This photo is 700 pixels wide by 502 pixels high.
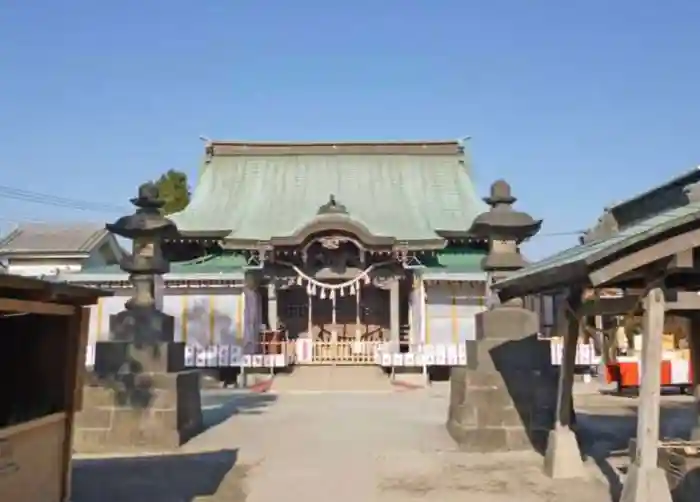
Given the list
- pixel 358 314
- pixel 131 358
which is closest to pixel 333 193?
pixel 358 314

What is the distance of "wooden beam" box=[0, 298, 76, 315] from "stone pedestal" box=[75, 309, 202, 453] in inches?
200

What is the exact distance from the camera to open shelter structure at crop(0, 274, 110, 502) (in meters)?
5.97

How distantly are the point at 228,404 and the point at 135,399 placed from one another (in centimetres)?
Result: 648

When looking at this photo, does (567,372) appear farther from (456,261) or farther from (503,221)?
(456,261)

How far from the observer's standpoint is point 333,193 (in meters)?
31.2

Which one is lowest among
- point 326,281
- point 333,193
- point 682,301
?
point 682,301

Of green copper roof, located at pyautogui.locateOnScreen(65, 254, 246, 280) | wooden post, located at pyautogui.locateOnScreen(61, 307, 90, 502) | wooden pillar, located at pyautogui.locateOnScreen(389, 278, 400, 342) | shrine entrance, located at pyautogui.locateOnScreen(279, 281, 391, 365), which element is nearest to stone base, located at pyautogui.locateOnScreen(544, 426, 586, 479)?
wooden post, located at pyautogui.locateOnScreen(61, 307, 90, 502)

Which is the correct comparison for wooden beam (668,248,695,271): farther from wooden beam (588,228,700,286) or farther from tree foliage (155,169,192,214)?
tree foliage (155,169,192,214)

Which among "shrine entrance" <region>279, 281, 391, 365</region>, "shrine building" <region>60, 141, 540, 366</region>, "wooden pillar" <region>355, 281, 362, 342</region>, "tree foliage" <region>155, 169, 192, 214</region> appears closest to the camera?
"shrine building" <region>60, 141, 540, 366</region>

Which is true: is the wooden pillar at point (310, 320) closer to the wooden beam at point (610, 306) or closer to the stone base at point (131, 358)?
the stone base at point (131, 358)

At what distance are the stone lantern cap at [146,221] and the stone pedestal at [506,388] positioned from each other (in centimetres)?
567

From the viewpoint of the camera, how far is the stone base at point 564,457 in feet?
28.9

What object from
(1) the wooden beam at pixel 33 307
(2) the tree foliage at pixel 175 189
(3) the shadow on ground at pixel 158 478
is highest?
(2) the tree foliage at pixel 175 189

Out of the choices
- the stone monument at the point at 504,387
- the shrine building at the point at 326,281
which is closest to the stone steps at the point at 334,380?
the shrine building at the point at 326,281
